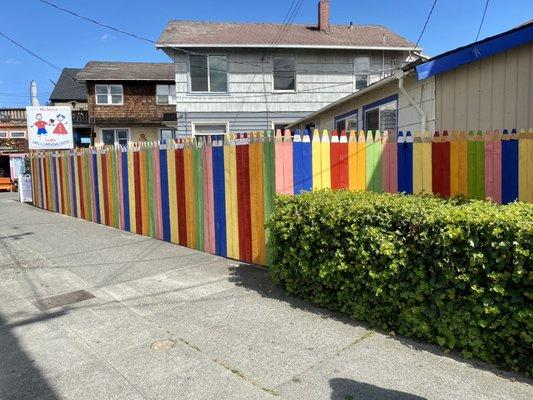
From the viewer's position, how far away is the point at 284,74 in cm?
1658

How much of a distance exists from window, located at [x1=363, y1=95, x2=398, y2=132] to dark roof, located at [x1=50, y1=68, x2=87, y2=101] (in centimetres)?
2961

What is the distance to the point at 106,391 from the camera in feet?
9.87

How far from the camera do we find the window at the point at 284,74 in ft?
54.2

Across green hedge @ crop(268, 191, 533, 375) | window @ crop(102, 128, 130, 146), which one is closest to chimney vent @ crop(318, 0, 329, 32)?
window @ crop(102, 128, 130, 146)

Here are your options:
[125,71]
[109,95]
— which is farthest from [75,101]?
[109,95]

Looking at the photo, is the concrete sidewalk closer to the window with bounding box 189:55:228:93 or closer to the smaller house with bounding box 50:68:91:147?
the window with bounding box 189:55:228:93

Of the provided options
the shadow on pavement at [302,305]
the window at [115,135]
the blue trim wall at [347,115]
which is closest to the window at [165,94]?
the window at [115,135]

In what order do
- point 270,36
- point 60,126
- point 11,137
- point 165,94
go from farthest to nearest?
point 11,137, point 165,94, point 60,126, point 270,36

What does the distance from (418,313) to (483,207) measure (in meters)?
1.01

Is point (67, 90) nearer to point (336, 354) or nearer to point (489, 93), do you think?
point (489, 93)

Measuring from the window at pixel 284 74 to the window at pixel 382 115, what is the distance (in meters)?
7.32

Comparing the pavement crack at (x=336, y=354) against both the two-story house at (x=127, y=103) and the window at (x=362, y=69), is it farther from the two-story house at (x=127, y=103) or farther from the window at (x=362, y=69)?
the two-story house at (x=127, y=103)

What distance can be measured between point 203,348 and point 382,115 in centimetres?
696

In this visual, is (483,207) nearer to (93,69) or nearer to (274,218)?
(274,218)
